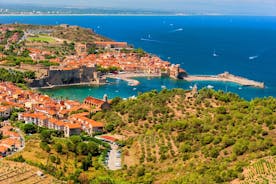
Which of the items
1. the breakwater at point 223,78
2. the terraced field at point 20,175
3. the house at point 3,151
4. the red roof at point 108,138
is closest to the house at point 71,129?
the red roof at point 108,138

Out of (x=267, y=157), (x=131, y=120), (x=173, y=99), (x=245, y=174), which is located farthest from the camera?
(x=173, y=99)

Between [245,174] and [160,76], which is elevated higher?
[245,174]

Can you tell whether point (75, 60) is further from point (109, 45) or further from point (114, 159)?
point (114, 159)

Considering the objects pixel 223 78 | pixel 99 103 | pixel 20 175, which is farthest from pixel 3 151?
pixel 223 78

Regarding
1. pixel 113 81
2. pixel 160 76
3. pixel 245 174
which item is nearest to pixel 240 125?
pixel 245 174

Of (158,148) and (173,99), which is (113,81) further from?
(158,148)

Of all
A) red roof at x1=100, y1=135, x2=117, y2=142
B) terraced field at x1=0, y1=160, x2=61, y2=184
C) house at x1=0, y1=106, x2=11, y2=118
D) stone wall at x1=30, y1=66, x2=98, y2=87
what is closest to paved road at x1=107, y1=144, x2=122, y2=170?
red roof at x1=100, y1=135, x2=117, y2=142

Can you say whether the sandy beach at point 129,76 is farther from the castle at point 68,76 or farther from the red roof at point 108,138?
the red roof at point 108,138
